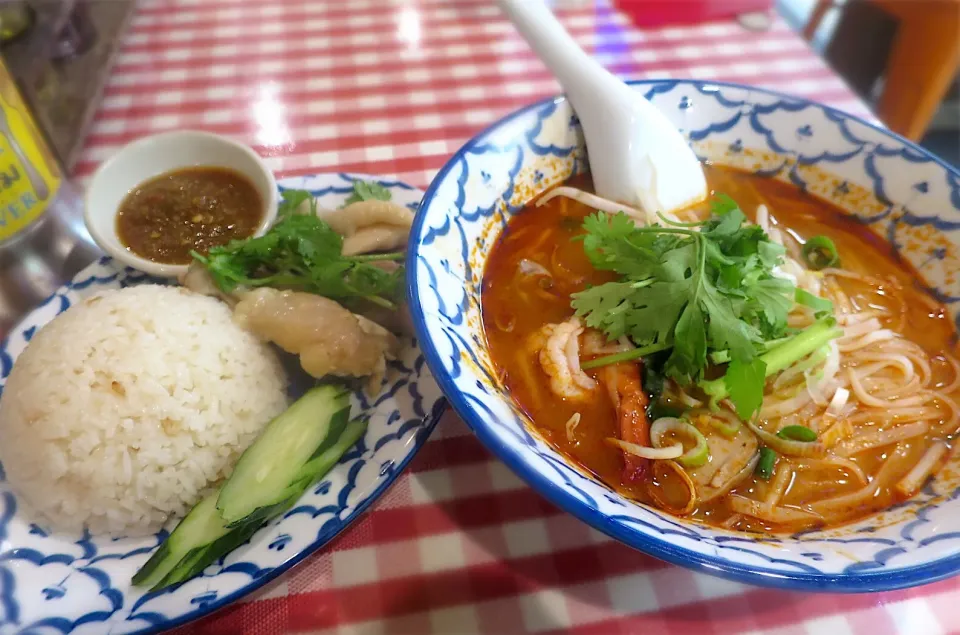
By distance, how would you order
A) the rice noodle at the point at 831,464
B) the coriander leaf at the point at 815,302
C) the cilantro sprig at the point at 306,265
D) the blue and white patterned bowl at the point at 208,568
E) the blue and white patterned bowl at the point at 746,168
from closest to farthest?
the blue and white patterned bowl at the point at 746,168
the blue and white patterned bowl at the point at 208,568
the rice noodle at the point at 831,464
the coriander leaf at the point at 815,302
the cilantro sprig at the point at 306,265

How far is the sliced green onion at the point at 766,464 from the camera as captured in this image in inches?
40.1

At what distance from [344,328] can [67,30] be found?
5.60ft

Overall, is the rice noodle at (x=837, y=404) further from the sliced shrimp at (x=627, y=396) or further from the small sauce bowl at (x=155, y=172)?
the small sauce bowl at (x=155, y=172)

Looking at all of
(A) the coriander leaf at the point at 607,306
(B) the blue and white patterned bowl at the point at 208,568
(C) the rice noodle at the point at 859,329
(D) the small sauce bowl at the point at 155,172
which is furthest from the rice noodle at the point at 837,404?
(D) the small sauce bowl at the point at 155,172

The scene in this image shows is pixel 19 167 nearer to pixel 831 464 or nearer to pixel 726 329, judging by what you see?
pixel 726 329

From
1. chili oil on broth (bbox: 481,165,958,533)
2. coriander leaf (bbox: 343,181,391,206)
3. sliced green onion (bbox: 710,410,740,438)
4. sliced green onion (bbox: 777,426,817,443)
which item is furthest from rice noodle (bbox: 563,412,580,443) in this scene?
coriander leaf (bbox: 343,181,391,206)

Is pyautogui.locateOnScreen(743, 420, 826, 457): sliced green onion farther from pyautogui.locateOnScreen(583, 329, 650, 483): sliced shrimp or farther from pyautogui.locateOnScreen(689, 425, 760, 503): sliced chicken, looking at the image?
pyautogui.locateOnScreen(583, 329, 650, 483): sliced shrimp

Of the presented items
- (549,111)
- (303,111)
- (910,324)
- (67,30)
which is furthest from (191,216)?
(910,324)

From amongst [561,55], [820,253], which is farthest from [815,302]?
[561,55]

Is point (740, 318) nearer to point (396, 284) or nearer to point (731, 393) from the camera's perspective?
point (731, 393)

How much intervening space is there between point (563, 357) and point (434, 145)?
1.07 meters

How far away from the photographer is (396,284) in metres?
1.34

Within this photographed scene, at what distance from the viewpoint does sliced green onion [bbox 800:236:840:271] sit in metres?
1.31

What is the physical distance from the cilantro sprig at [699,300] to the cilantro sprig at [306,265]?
1.44 ft
